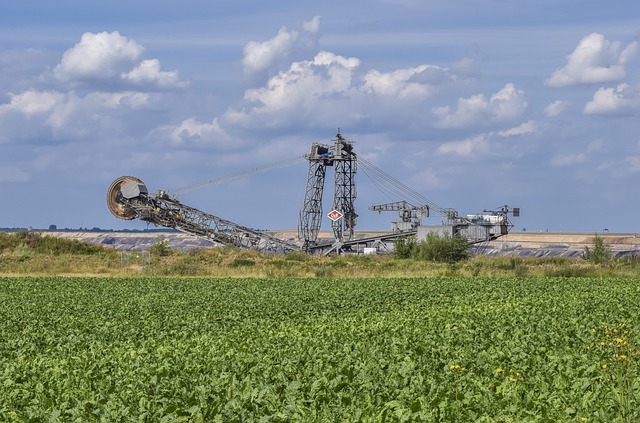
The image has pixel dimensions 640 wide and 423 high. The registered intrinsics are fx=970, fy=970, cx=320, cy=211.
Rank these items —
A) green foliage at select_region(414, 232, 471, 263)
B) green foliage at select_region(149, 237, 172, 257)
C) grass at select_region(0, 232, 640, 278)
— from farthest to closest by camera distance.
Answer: green foliage at select_region(149, 237, 172, 257) → green foliage at select_region(414, 232, 471, 263) → grass at select_region(0, 232, 640, 278)

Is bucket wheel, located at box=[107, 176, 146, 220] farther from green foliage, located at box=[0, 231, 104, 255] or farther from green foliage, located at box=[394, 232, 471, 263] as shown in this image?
green foliage, located at box=[394, 232, 471, 263]

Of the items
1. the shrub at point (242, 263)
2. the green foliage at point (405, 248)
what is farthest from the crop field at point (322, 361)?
the green foliage at point (405, 248)

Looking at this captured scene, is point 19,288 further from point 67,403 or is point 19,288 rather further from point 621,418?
point 621,418

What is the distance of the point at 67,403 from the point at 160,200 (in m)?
80.8

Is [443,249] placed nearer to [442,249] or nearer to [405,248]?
[442,249]

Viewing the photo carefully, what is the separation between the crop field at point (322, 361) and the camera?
45.1 ft

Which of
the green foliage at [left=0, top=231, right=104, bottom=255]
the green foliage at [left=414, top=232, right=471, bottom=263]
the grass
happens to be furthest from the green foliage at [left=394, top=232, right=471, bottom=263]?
the green foliage at [left=0, top=231, right=104, bottom=255]

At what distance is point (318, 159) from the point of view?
337 ft

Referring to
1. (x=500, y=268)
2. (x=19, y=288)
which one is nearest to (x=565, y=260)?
(x=500, y=268)

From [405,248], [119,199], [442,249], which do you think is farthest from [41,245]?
[442,249]

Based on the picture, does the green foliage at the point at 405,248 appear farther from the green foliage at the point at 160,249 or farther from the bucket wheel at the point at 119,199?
the bucket wheel at the point at 119,199

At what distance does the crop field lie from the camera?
1373cm

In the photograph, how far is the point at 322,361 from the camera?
59.4 ft

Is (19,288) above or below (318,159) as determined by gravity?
below
